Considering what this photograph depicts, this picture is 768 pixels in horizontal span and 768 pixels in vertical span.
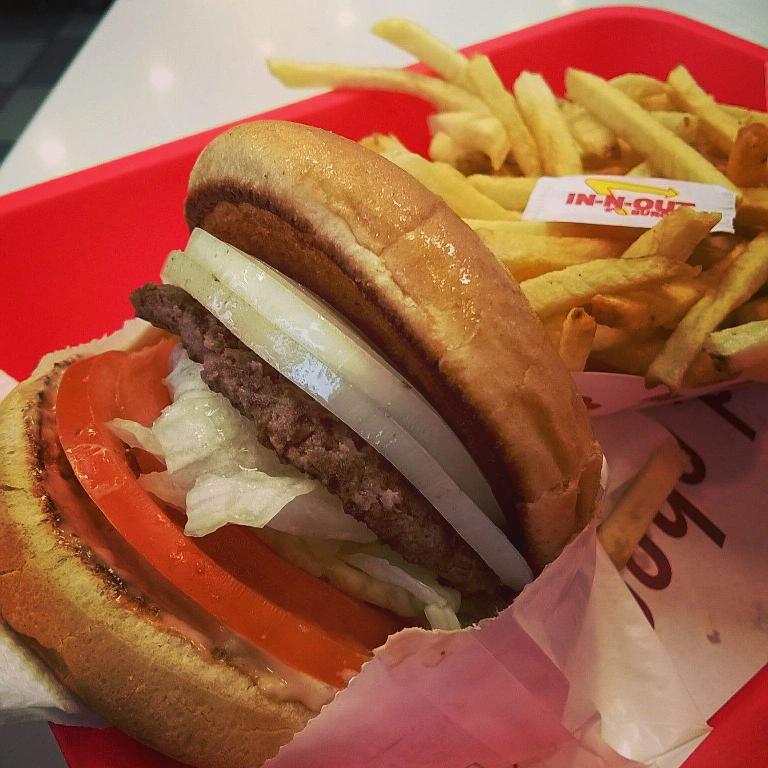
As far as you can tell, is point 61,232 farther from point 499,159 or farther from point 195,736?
point 195,736

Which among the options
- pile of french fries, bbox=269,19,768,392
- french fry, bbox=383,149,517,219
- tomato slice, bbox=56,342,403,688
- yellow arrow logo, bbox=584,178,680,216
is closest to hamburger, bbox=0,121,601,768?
tomato slice, bbox=56,342,403,688

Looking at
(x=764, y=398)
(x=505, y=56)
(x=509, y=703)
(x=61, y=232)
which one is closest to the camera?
(x=509, y=703)

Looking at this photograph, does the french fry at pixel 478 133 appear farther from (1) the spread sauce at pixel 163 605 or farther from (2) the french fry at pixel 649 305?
(1) the spread sauce at pixel 163 605

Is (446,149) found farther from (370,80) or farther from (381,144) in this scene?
(370,80)

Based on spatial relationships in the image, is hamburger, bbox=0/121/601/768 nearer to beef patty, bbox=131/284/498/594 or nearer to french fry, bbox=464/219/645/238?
beef patty, bbox=131/284/498/594

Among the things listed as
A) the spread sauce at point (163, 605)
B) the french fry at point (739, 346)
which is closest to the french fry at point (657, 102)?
the french fry at point (739, 346)

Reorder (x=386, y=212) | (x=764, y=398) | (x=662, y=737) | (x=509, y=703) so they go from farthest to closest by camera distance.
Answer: (x=764, y=398)
(x=662, y=737)
(x=509, y=703)
(x=386, y=212)

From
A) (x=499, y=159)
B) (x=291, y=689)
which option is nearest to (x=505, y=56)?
(x=499, y=159)
